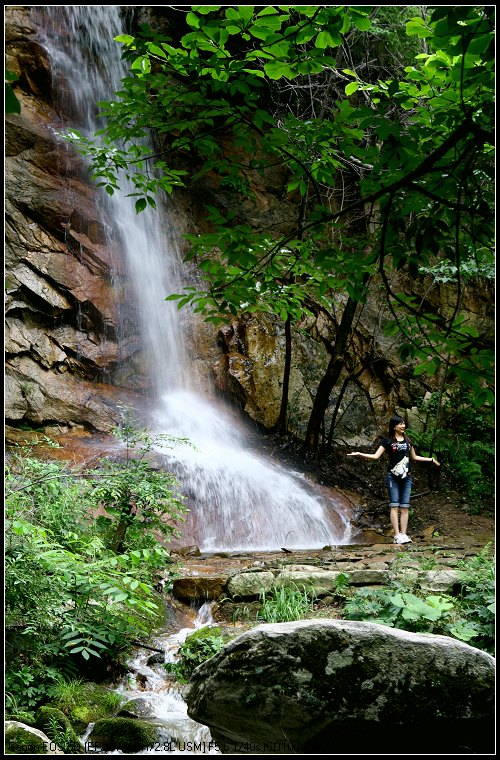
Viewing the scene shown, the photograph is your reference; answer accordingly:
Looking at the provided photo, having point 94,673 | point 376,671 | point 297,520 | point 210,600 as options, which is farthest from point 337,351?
point 376,671

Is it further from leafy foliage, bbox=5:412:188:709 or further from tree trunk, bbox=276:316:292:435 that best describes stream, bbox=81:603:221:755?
tree trunk, bbox=276:316:292:435

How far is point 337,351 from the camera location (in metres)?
11.1

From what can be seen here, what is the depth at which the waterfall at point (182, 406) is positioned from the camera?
889cm

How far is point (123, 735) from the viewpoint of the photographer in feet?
11.4

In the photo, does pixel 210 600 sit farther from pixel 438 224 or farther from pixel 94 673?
pixel 438 224

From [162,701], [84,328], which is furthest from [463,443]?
[162,701]

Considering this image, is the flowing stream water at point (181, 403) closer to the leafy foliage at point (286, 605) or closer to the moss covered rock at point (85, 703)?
the leafy foliage at point (286, 605)

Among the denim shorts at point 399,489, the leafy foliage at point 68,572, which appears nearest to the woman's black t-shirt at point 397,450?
the denim shorts at point 399,489

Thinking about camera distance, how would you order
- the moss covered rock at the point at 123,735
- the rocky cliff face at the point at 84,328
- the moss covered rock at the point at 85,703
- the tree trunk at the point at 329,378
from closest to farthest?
the moss covered rock at the point at 123,735, the moss covered rock at the point at 85,703, the rocky cliff face at the point at 84,328, the tree trunk at the point at 329,378

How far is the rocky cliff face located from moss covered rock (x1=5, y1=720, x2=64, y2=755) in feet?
24.5

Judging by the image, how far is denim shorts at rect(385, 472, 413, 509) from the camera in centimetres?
808

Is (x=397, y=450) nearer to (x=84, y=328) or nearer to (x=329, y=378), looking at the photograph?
(x=329, y=378)

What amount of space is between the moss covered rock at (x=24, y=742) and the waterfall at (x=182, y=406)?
17.3ft

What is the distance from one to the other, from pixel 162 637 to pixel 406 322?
11.8ft
